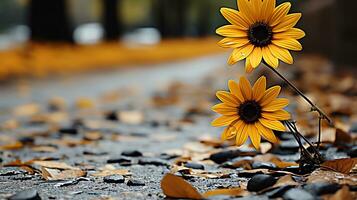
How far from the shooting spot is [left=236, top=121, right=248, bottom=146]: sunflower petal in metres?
1.81

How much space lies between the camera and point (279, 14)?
1.79 metres

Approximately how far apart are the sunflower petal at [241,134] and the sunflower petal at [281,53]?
253mm

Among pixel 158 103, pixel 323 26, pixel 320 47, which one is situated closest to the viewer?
pixel 158 103

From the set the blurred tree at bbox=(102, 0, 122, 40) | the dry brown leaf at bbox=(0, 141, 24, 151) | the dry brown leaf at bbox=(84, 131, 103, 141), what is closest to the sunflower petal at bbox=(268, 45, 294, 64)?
the dry brown leaf at bbox=(0, 141, 24, 151)

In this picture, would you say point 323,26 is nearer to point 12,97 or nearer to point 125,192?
point 12,97

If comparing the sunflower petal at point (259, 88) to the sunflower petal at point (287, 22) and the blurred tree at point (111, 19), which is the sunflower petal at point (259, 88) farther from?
the blurred tree at point (111, 19)

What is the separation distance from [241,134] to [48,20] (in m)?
11.6

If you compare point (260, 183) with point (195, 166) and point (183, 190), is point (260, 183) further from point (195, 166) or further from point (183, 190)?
point (195, 166)

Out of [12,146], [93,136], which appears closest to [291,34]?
[12,146]

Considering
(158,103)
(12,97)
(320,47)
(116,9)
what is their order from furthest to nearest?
(116,9) → (320,47) → (12,97) → (158,103)

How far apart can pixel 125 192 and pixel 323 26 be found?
8400mm

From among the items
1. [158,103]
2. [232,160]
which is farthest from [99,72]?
[232,160]

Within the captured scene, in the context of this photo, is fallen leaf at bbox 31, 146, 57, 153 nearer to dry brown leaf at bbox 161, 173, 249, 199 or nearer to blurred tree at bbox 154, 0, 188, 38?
dry brown leaf at bbox 161, 173, 249, 199

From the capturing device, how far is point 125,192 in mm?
1783
